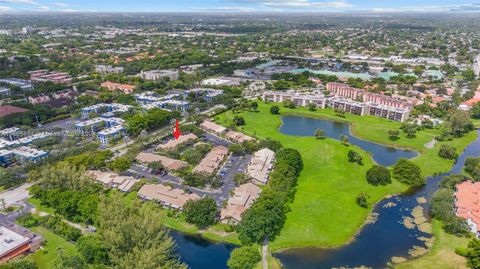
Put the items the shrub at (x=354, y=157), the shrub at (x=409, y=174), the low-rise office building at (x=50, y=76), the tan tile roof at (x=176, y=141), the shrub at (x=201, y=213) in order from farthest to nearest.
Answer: the low-rise office building at (x=50, y=76) < the tan tile roof at (x=176, y=141) < the shrub at (x=354, y=157) < the shrub at (x=409, y=174) < the shrub at (x=201, y=213)

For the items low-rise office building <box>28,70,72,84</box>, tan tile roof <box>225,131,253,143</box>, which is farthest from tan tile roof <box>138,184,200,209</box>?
low-rise office building <box>28,70,72,84</box>

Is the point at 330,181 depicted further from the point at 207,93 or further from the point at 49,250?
the point at 207,93

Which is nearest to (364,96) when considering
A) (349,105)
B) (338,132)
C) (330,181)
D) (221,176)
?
(349,105)

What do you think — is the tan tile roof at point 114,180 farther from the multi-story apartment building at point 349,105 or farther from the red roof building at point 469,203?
the multi-story apartment building at point 349,105

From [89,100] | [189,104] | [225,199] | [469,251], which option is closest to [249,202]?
[225,199]

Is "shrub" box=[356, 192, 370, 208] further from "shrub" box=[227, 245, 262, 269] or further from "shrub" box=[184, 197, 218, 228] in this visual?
"shrub" box=[184, 197, 218, 228]

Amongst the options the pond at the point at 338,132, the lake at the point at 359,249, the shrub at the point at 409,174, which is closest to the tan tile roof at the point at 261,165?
the lake at the point at 359,249
